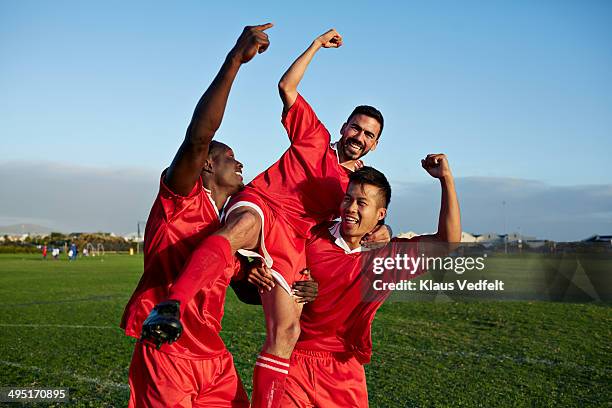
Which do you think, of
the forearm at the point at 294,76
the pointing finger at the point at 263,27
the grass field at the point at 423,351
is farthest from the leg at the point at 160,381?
the grass field at the point at 423,351

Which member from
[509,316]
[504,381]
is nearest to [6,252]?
[509,316]

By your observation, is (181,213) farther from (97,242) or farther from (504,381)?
(97,242)

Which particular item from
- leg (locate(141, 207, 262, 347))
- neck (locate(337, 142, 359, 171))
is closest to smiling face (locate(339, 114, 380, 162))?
neck (locate(337, 142, 359, 171))

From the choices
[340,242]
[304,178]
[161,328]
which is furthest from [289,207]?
[161,328]

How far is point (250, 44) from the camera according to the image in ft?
11.8

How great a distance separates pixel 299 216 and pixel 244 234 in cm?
73

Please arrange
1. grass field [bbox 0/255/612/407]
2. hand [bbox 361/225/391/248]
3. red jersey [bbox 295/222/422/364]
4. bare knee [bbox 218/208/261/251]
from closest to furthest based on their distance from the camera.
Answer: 1. bare knee [bbox 218/208/261/251]
2. red jersey [bbox 295/222/422/364]
3. hand [bbox 361/225/391/248]
4. grass field [bbox 0/255/612/407]

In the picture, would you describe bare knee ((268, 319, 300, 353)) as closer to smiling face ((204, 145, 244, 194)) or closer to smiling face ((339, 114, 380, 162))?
smiling face ((204, 145, 244, 194))

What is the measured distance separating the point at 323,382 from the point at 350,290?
65 centimetres

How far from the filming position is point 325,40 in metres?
4.89

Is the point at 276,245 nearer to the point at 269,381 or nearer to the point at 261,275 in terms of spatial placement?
the point at 261,275

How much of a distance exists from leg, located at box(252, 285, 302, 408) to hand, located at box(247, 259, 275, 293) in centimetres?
6

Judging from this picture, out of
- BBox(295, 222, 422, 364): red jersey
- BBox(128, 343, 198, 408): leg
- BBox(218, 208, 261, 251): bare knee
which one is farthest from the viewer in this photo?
BBox(295, 222, 422, 364): red jersey

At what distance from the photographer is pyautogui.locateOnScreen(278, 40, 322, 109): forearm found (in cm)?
488
